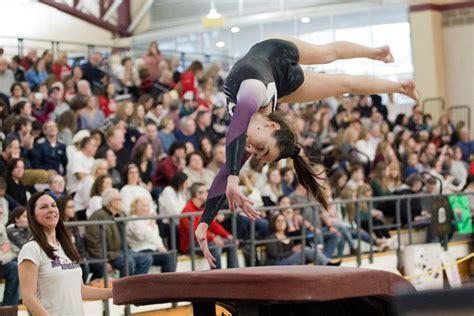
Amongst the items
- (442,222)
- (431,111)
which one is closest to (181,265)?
(442,222)

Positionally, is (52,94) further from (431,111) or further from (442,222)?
(431,111)

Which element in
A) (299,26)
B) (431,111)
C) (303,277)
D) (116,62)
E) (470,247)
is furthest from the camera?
(299,26)

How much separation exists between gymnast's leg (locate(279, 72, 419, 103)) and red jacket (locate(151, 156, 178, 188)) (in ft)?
14.8

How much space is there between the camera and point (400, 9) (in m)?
19.3

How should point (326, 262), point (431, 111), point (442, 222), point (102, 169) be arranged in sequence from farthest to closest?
1. point (431, 111)
2. point (442, 222)
3. point (326, 262)
4. point (102, 169)

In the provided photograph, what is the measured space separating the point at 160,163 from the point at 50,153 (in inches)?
49.5

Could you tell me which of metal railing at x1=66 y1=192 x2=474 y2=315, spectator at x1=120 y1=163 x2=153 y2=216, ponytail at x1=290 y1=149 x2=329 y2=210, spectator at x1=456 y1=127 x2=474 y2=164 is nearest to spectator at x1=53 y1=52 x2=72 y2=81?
spectator at x1=120 y1=163 x2=153 y2=216

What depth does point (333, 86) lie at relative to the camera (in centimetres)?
505

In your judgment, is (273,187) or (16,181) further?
(273,187)

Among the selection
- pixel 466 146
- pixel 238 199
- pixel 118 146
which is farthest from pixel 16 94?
pixel 466 146

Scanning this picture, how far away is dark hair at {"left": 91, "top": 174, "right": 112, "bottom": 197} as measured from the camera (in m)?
8.16

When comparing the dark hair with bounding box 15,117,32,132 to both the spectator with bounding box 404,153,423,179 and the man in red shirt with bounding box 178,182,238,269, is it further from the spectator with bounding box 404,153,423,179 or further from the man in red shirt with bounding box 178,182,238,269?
the spectator with bounding box 404,153,423,179

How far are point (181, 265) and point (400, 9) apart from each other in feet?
39.3

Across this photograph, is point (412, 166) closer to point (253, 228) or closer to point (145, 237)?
point (253, 228)
